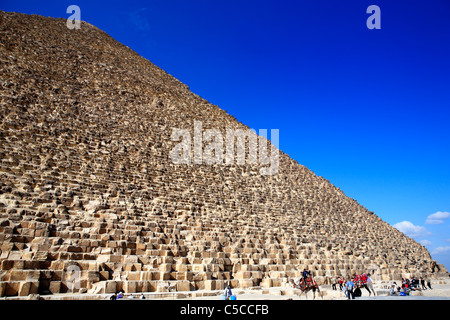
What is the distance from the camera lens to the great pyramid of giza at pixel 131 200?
6734 mm

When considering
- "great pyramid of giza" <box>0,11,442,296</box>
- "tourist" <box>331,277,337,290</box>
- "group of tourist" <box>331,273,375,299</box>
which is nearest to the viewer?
"great pyramid of giza" <box>0,11,442,296</box>

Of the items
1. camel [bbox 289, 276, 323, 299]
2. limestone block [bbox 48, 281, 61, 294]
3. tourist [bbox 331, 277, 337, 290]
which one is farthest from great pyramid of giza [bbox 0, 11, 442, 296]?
camel [bbox 289, 276, 323, 299]

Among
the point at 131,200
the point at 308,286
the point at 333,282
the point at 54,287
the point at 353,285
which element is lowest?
the point at 333,282

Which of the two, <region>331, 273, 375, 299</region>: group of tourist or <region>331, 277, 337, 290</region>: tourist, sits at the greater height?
<region>331, 273, 375, 299</region>: group of tourist

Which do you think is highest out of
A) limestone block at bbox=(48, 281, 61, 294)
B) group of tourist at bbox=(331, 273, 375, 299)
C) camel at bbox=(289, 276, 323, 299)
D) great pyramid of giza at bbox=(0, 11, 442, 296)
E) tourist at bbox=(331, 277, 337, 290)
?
great pyramid of giza at bbox=(0, 11, 442, 296)

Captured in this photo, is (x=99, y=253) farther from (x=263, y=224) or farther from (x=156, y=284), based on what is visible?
(x=263, y=224)

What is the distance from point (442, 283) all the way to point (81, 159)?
14.9 m

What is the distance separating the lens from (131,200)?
918cm

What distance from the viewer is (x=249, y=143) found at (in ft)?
63.2

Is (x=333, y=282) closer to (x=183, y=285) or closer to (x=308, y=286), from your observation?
(x=308, y=286)

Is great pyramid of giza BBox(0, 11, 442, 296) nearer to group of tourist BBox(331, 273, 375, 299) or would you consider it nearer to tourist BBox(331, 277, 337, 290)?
tourist BBox(331, 277, 337, 290)

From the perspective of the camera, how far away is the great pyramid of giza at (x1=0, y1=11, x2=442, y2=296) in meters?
6.73

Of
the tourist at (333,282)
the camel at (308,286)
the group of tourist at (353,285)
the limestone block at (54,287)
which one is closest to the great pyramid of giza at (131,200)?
the limestone block at (54,287)

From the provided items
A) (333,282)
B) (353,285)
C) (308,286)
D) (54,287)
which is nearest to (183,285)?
(54,287)
